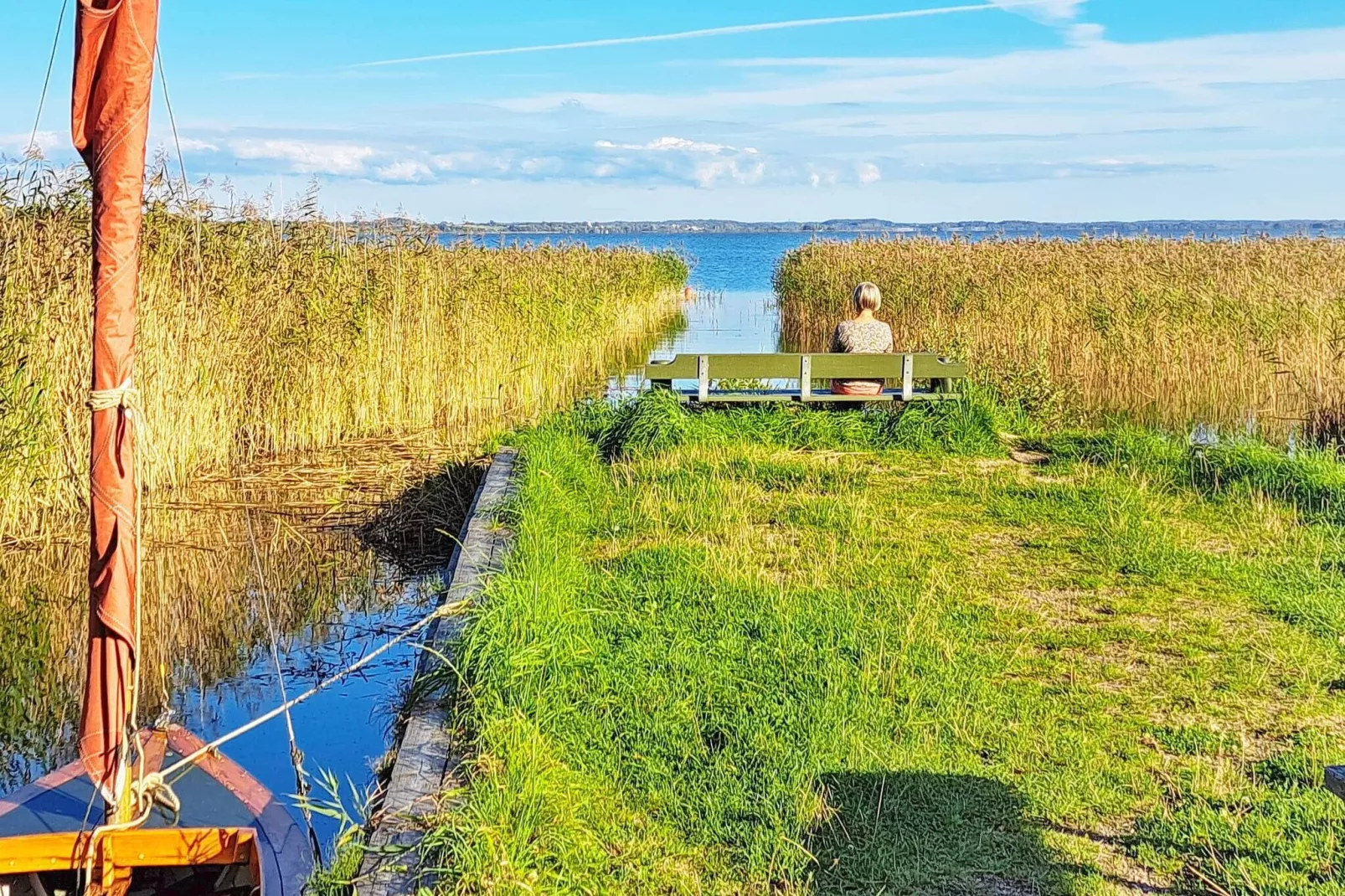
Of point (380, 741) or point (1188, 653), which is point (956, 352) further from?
point (380, 741)

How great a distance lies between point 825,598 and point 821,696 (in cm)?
128

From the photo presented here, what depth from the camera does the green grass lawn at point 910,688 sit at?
394 centimetres

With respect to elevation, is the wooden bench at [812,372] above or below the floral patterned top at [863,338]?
below

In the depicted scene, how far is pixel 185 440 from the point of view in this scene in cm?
1020

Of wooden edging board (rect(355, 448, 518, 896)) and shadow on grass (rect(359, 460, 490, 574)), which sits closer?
wooden edging board (rect(355, 448, 518, 896))

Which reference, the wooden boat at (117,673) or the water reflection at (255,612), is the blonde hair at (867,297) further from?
the wooden boat at (117,673)

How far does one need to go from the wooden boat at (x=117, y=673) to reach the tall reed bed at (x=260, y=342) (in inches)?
105

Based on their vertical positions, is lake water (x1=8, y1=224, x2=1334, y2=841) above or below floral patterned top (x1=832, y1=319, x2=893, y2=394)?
below

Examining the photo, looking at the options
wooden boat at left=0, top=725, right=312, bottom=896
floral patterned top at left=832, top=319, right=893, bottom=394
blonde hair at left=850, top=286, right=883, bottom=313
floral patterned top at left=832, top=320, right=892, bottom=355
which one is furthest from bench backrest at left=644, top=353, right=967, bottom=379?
wooden boat at left=0, top=725, right=312, bottom=896

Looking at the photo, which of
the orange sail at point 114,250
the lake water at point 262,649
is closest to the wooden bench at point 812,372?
the lake water at point 262,649

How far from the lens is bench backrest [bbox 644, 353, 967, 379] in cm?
1069

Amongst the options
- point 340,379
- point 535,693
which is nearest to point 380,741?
point 535,693

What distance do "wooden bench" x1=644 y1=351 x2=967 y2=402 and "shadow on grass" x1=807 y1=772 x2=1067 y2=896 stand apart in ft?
21.3

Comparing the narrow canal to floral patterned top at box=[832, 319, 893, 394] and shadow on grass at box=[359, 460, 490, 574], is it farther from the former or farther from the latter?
floral patterned top at box=[832, 319, 893, 394]
